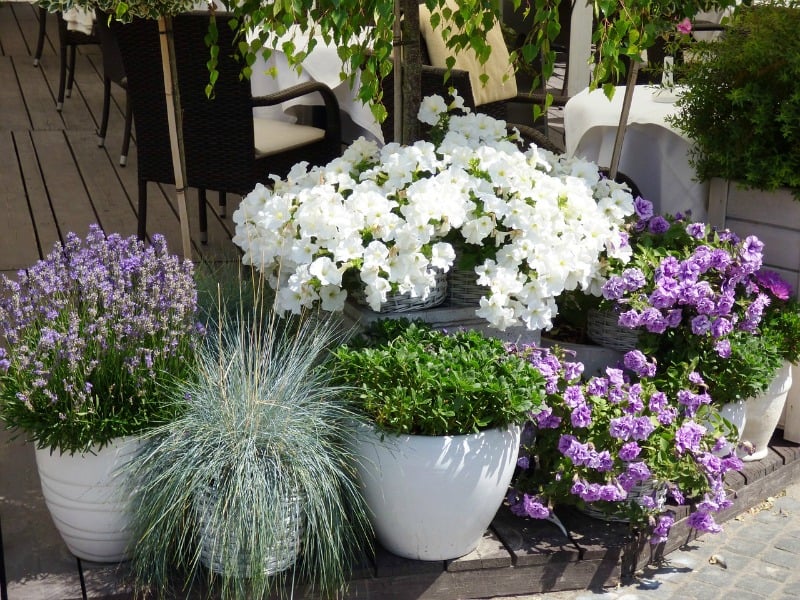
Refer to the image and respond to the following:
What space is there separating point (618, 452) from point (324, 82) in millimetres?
2329

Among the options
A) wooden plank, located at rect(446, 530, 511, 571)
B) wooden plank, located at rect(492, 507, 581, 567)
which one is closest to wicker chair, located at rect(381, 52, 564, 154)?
wooden plank, located at rect(492, 507, 581, 567)

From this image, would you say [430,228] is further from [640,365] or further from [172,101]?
[172,101]

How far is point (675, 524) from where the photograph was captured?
100 inches

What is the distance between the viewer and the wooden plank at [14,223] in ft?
13.3

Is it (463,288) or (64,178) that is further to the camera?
(64,178)

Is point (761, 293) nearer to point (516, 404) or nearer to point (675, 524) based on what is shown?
point (675, 524)

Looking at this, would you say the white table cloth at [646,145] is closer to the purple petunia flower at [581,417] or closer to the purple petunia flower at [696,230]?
the purple petunia flower at [696,230]

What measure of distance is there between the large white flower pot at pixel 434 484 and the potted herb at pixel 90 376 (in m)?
0.47

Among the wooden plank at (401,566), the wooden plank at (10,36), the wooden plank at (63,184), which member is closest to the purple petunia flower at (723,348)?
the wooden plank at (401,566)

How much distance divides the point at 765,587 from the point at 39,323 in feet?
5.80

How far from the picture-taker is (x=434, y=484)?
2.19 meters

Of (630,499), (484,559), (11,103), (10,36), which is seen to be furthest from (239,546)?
(10,36)

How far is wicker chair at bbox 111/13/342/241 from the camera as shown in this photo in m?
3.52

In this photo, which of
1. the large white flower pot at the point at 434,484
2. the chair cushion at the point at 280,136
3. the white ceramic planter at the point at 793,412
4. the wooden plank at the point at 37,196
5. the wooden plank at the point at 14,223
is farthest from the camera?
the wooden plank at the point at 37,196
